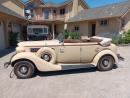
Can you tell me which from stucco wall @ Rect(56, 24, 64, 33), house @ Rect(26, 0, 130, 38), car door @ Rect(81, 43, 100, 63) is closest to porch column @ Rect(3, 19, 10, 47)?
car door @ Rect(81, 43, 100, 63)

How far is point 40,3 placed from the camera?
37.0 meters

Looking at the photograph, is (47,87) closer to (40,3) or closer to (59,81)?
(59,81)

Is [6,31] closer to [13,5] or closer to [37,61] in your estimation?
[13,5]

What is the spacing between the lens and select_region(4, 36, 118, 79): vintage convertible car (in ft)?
22.6

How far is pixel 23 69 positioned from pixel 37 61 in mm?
614

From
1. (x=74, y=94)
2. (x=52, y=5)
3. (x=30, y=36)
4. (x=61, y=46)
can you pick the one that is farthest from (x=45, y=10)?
(x=74, y=94)

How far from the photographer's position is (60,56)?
7324 mm

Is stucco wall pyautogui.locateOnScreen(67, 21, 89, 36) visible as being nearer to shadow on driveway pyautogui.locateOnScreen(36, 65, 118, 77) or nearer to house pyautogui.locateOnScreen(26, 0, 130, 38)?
house pyautogui.locateOnScreen(26, 0, 130, 38)

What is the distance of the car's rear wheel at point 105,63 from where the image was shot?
778 cm

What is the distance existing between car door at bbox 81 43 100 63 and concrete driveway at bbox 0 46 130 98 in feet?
1.77

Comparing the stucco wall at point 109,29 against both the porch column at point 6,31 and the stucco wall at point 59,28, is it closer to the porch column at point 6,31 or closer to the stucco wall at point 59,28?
the stucco wall at point 59,28

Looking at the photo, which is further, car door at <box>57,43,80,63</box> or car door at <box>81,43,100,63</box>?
car door at <box>81,43,100,63</box>

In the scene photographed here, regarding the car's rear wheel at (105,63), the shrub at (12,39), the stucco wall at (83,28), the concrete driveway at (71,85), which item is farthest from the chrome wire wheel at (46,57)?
the stucco wall at (83,28)

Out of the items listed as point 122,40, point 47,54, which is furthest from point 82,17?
point 47,54
